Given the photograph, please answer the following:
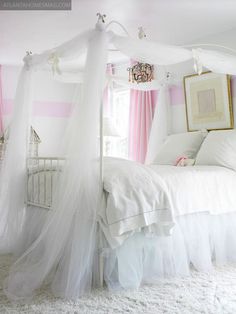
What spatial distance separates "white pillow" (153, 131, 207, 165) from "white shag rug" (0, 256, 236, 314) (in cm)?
151

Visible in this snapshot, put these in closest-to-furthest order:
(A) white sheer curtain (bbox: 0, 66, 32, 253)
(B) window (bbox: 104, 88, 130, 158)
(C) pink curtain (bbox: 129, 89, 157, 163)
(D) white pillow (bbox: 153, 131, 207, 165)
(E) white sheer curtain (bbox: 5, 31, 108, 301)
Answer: (E) white sheer curtain (bbox: 5, 31, 108, 301) → (A) white sheer curtain (bbox: 0, 66, 32, 253) → (D) white pillow (bbox: 153, 131, 207, 165) → (C) pink curtain (bbox: 129, 89, 157, 163) → (B) window (bbox: 104, 88, 130, 158)

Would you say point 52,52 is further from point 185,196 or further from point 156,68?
point 156,68

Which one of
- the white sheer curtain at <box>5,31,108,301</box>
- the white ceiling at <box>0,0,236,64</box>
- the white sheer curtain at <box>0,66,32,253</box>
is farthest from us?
the white ceiling at <box>0,0,236,64</box>

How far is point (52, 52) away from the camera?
2.49 m

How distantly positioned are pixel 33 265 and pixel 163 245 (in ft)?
2.91

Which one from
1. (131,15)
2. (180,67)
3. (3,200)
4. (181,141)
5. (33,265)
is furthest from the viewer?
(180,67)

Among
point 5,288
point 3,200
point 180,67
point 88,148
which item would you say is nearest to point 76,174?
point 88,148

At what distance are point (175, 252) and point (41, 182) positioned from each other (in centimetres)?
120

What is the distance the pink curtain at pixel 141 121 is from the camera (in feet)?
14.8

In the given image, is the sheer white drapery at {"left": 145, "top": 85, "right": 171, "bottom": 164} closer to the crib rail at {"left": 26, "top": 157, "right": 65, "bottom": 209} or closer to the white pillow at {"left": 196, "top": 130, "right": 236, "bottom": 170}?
the white pillow at {"left": 196, "top": 130, "right": 236, "bottom": 170}

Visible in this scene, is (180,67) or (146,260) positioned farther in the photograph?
(180,67)

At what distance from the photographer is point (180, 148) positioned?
3.60 meters

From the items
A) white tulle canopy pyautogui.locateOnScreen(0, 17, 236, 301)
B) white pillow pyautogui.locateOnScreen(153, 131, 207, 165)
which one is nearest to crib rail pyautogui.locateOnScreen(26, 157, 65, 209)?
white tulle canopy pyautogui.locateOnScreen(0, 17, 236, 301)

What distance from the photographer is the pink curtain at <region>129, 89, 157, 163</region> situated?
451 centimetres
